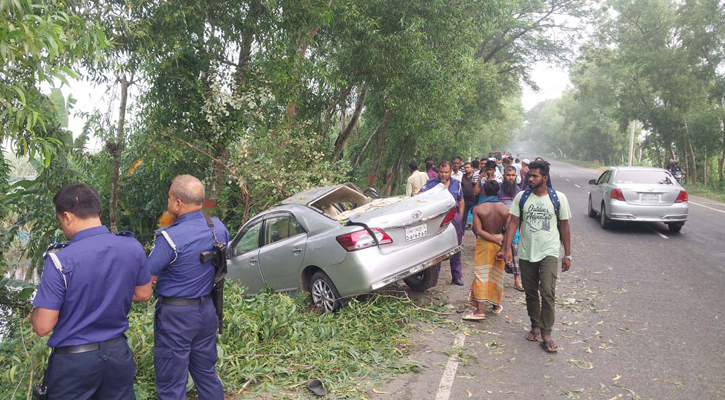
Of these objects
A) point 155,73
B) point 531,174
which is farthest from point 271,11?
point 531,174

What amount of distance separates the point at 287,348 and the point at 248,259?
98.9 inches

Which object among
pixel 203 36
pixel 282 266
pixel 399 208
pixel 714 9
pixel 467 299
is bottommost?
pixel 467 299

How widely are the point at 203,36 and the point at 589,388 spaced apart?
29.1 ft

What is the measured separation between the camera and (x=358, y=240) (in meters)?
6.25

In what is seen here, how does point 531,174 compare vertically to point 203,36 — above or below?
below

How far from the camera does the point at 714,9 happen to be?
2631 cm

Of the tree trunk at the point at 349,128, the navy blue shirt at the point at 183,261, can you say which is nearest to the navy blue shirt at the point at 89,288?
the navy blue shirt at the point at 183,261

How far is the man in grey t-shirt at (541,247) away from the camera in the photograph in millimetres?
5672

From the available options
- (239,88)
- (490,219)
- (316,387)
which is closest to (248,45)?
(239,88)

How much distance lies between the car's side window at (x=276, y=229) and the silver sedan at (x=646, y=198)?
8.92 m

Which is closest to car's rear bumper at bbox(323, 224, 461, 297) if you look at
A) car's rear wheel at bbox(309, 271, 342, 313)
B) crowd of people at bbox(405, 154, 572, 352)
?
car's rear wheel at bbox(309, 271, 342, 313)

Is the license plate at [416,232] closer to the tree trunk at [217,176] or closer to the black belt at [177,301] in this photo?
the black belt at [177,301]

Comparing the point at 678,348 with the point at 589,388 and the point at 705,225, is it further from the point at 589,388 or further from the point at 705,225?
the point at 705,225

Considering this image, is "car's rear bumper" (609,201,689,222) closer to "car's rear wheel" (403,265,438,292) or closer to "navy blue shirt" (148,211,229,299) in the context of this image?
"car's rear wheel" (403,265,438,292)
